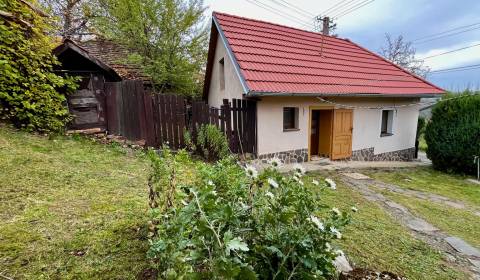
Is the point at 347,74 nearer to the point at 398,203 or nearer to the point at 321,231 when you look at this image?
the point at 398,203

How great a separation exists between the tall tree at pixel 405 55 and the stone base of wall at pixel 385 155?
58.9ft

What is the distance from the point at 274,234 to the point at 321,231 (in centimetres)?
28

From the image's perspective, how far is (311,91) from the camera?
756cm

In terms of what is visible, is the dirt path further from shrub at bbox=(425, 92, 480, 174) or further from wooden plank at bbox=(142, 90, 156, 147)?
wooden plank at bbox=(142, 90, 156, 147)

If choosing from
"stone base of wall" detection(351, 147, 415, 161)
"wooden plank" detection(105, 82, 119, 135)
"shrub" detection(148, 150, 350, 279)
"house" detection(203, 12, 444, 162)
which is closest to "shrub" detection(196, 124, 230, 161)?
"house" detection(203, 12, 444, 162)

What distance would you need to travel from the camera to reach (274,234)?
1604 millimetres

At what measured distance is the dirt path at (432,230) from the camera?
124 inches

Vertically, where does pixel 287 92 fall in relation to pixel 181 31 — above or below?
below

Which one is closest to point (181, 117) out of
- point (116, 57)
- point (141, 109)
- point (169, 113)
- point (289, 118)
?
point (169, 113)

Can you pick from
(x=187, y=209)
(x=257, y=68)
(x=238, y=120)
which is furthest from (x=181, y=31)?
(x=187, y=209)

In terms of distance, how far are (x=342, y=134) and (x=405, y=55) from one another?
22136 mm

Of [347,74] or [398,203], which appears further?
[347,74]

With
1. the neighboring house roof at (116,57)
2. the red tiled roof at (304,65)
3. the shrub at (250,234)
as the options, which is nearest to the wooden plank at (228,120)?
the red tiled roof at (304,65)

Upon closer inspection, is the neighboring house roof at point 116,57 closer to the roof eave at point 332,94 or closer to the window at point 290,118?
the roof eave at point 332,94
